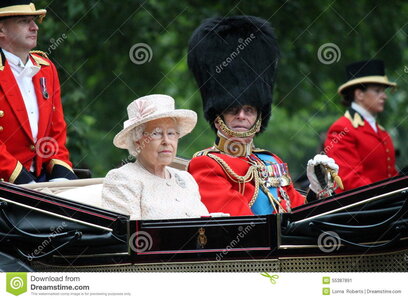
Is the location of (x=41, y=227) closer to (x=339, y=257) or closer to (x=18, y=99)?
(x=18, y=99)

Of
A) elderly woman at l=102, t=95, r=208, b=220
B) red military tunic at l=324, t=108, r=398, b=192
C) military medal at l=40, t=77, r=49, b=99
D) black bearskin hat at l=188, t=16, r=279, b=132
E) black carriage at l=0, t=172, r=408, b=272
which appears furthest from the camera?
red military tunic at l=324, t=108, r=398, b=192

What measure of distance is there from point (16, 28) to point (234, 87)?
138cm

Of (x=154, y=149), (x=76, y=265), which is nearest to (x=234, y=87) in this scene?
(x=154, y=149)

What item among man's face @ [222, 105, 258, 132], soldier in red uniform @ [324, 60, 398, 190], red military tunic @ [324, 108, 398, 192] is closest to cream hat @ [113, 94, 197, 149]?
man's face @ [222, 105, 258, 132]

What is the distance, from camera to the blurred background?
1115 cm

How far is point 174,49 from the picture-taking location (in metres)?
13.5

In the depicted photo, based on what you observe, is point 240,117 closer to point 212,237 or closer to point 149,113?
point 149,113

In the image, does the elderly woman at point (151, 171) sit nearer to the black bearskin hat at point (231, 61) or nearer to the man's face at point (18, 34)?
the black bearskin hat at point (231, 61)

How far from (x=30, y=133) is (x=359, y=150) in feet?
11.9

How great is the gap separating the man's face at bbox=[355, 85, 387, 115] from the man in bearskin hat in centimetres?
276

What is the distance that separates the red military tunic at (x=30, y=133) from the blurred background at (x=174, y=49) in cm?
380

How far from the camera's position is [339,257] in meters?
5.44

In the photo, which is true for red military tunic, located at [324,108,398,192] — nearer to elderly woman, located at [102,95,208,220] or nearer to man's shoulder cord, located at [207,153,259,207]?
man's shoulder cord, located at [207,153,259,207]

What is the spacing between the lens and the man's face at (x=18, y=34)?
657cm
